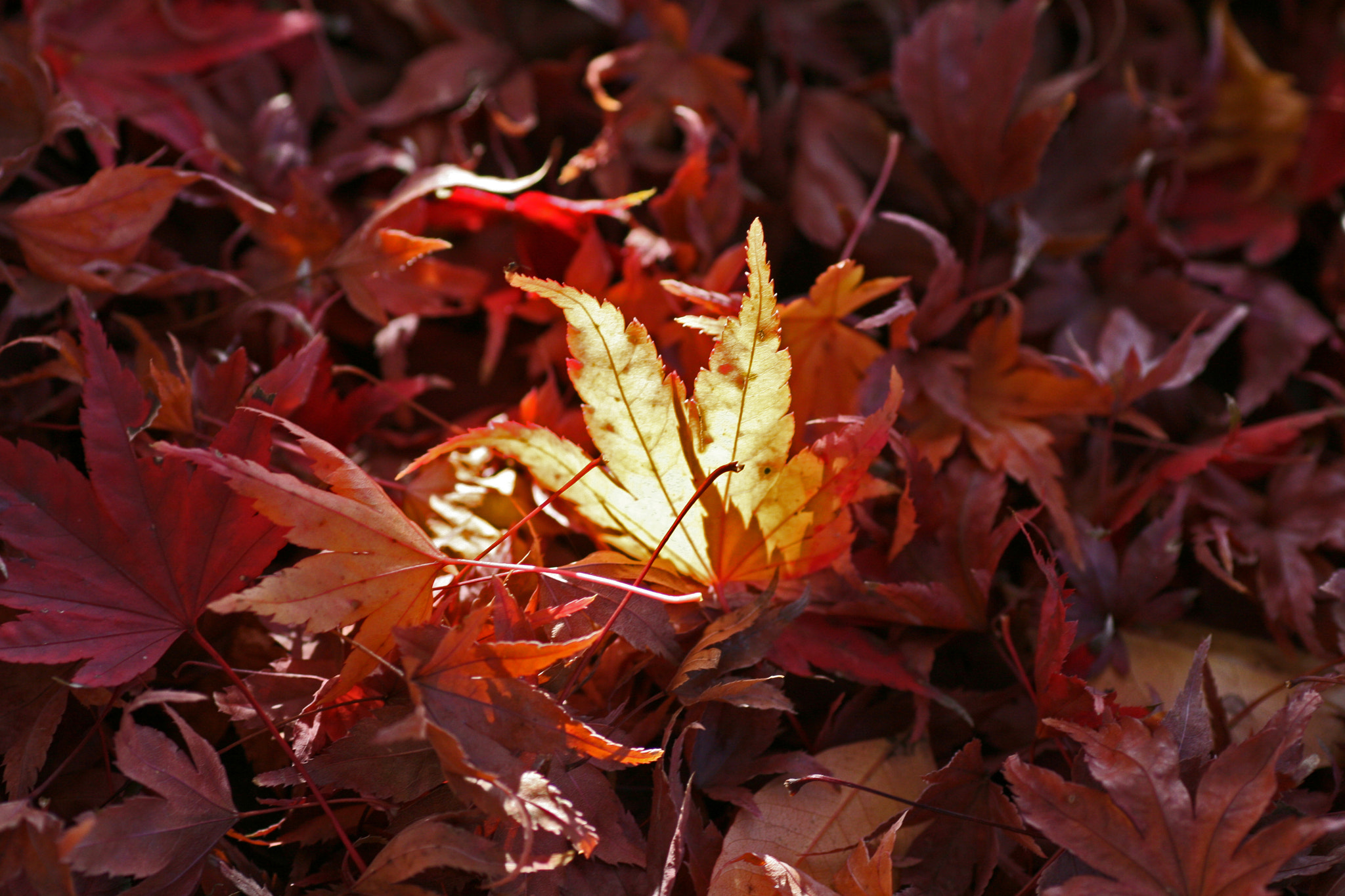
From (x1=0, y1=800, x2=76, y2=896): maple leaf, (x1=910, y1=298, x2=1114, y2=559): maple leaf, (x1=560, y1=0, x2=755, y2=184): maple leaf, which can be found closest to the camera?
(x1=0, y1=800, x2=76, y2=896): maple leaf

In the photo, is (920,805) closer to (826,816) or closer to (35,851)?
(826,816)

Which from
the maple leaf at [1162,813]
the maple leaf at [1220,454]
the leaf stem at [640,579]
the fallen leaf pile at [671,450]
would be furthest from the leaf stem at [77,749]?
the maple leaf at [1220,454]

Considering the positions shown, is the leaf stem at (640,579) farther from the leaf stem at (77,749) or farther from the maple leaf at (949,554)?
the leaf stem at (77,749)

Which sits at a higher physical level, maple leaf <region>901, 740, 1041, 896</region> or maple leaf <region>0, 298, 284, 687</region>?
maple leaf <region>0, 298, 284, 687</region>

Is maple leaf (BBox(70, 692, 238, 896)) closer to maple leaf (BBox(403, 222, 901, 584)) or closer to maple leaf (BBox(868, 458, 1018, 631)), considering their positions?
maple leaf (BBox(403, 222, 901, 584))

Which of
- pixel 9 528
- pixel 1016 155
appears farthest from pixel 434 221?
pixel 1016 155

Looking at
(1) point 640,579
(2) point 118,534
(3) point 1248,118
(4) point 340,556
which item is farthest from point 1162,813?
(3) point 1248,118

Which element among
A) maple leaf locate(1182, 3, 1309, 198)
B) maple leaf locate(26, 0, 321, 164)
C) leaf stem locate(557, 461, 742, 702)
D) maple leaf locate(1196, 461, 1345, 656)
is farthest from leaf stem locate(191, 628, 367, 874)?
maple leaf locate(1182, 3, 1309, 198)
